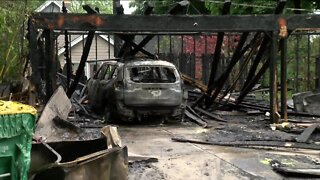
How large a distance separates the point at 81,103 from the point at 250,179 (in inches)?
406

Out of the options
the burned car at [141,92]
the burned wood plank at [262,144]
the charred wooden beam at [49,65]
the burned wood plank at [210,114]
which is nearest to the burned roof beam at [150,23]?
the charred wooden beam at [49,65]

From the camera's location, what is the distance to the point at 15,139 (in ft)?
15.7

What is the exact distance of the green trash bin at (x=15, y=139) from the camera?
464cm

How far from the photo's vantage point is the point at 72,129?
10445 mm

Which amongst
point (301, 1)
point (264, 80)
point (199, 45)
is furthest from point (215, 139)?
point (199, 45)

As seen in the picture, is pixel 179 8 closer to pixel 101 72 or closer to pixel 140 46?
pixel 140 46

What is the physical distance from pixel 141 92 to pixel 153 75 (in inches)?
63.6

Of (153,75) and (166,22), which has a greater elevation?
(166,22)

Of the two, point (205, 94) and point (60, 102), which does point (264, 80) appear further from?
point (60, 102)

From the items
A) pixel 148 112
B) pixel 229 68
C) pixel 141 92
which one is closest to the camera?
pixel 141 92

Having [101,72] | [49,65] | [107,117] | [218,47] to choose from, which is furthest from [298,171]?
[101,72]

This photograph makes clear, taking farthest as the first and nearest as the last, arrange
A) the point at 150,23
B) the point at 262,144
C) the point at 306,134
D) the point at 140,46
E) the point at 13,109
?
1. the point at 140,46
2. the point at 150,23
3. the point at 306,134
4. the point at 262,144
5. the point at 13,109

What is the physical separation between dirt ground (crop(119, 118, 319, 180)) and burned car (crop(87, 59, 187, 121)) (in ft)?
4.84

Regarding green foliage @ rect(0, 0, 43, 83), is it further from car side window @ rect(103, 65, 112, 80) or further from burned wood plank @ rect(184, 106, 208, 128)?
burned wood plank @ rect(184, 106, 208, 128)
